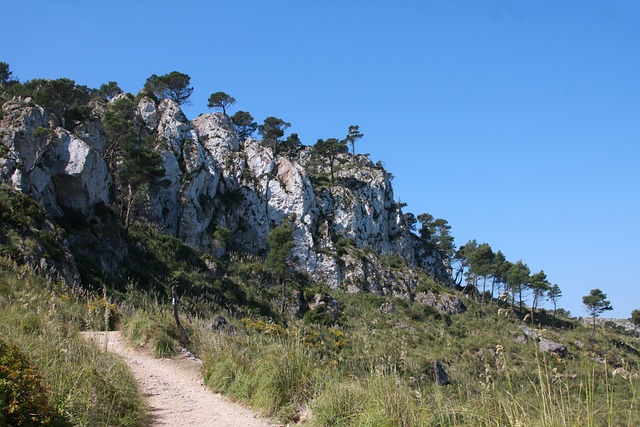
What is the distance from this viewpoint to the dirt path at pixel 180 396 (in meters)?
6.16

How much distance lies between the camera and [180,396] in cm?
709

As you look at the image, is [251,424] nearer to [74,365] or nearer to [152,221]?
[74,365]

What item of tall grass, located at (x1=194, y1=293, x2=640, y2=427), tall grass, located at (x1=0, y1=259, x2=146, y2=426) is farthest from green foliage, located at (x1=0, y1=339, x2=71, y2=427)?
tall grass, located at (x1=194, y1=293, x2=640, y2=427)

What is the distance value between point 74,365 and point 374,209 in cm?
6447

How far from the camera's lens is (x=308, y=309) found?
3894 centimetres

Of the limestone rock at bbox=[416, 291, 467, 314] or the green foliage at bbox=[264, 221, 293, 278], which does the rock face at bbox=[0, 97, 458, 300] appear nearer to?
the limestone rock at bbox=[416, 291, 467, 314]

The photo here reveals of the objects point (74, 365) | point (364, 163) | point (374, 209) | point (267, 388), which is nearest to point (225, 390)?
point (267, 388)

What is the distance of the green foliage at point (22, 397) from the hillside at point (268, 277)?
1.60 feet

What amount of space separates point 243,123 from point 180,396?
73144 mm

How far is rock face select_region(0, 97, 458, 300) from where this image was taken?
30578 mm

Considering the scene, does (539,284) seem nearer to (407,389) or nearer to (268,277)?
(268,277)

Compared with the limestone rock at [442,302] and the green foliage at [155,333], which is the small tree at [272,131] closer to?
the limestone rock at [442,302]

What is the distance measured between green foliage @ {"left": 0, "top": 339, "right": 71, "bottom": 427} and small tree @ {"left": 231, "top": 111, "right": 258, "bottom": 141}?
243ft

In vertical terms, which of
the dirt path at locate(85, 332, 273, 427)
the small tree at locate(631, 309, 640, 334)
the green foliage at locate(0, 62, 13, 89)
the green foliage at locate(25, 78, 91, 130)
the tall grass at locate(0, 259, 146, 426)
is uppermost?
the green foliage at locate(0, 62, 13, 89)
